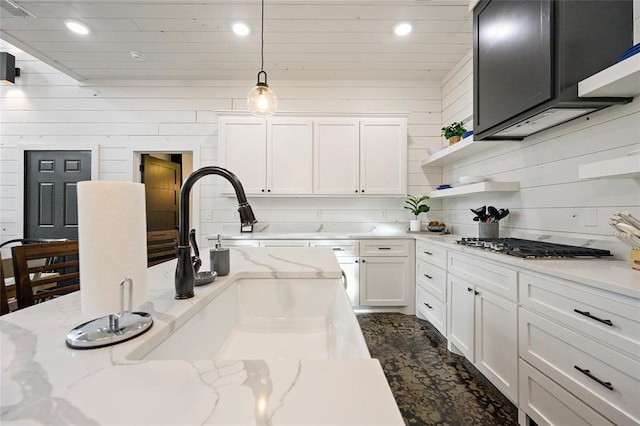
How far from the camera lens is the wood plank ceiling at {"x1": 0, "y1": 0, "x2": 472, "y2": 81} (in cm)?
244

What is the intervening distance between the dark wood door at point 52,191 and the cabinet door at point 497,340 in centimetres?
461

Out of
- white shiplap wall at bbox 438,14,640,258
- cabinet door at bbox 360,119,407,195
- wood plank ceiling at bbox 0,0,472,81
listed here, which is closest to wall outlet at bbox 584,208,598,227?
white shiplap wall at bbox 438,14,640,258

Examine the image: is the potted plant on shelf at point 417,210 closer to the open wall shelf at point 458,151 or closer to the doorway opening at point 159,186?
the open wall shelf at point 458,151

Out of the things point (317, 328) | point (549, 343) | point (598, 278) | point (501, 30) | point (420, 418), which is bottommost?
point (420, 418)

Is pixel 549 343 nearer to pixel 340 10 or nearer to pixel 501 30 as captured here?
pixel 501 30

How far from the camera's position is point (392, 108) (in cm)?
371

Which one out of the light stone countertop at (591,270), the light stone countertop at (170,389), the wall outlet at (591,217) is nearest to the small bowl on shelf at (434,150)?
the wall outlet at (591,217)

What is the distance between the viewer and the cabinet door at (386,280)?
3.12m

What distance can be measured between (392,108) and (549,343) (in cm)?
312

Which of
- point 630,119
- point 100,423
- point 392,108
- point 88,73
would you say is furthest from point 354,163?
point 88,73

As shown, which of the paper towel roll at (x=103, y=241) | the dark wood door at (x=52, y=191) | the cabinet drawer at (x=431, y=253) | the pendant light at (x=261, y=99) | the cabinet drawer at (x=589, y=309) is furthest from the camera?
the dark wood door at (x=52, y=191)

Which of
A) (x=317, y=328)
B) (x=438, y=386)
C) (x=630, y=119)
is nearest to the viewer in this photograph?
(x=317, y=328)

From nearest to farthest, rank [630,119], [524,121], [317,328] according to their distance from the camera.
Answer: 1. [317,328]
2. [630,119]
3. [524,121]

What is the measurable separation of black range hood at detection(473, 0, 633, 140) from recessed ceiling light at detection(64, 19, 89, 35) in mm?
3562
